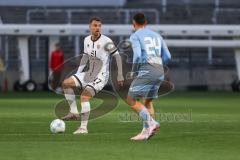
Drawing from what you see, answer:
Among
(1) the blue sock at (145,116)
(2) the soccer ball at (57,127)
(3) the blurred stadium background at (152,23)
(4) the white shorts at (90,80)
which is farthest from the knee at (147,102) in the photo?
(3) the blurred stadium background at (152,23)

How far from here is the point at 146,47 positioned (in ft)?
48.8

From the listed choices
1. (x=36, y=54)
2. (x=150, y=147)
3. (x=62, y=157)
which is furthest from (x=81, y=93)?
(x=36, y=54)

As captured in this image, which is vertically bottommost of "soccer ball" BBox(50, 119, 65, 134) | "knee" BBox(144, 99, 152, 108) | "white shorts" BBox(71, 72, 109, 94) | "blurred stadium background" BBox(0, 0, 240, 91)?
"blurred stadium background" BBox(0, 0, 240, 91)

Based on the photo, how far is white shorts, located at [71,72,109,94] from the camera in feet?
54.2

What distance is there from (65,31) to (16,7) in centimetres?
876

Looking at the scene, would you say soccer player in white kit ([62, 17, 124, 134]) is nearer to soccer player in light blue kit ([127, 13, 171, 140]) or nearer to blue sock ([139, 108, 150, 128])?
soccer player in light blue kit ([127, 13, 171, 140])

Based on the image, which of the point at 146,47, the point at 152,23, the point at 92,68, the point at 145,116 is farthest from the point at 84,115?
the point at 152,23

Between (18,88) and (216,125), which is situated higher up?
(216,125)

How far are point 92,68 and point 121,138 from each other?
2.16 meters

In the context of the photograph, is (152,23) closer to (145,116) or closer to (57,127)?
(57,127)

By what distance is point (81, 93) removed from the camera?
55.3 feet

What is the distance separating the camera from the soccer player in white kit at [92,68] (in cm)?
1644

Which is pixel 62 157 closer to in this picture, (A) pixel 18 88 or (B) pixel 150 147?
(B) pixel 150 147

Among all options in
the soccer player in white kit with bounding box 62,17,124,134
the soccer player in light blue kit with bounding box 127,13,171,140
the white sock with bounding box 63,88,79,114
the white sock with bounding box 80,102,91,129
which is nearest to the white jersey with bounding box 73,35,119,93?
the soccer player in white kit with bounding box 62,17,124,134
